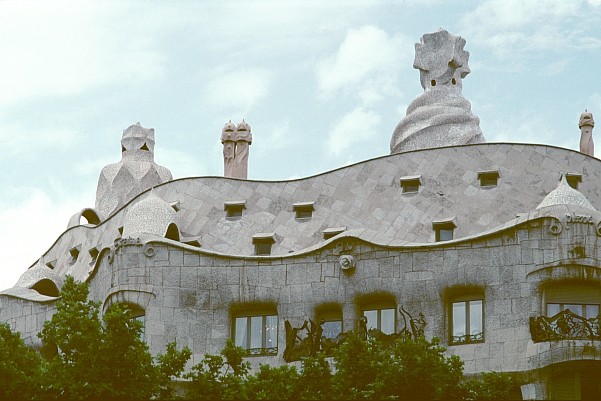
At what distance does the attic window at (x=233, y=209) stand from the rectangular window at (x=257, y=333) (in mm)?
4111

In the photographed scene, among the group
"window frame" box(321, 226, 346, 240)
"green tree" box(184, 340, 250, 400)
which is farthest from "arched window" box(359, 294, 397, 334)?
"green tree" box(184, 340, 250, 400)

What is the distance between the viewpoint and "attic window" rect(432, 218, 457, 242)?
50.0 metres

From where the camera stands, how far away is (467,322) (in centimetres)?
4756

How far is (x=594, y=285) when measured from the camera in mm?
47156

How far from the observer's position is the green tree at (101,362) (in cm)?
4053

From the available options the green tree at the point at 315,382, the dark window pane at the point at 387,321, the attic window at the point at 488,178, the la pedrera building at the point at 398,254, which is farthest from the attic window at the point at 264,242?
the green tree at the point at 315,382

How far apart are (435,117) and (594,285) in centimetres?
877

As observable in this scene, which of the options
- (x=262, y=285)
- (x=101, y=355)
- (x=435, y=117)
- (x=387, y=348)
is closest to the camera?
(x=101, y=355)

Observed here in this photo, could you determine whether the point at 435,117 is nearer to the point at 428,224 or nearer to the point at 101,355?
the point at 428,224

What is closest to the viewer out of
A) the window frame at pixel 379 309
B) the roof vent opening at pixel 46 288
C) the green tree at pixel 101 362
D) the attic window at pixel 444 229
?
the green tree at pixel 101 362

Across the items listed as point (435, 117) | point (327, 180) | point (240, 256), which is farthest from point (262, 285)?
point (435, 117)

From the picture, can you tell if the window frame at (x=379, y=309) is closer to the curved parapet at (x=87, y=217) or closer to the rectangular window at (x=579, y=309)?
the rectangular window at (x=579, y=309)

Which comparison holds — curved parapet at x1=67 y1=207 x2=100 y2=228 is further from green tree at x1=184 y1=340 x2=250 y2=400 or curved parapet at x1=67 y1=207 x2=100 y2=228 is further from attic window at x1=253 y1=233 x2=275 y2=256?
green tree at x1=184 y1=340 x2=250 y2=400

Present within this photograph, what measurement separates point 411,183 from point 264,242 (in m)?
4.53
